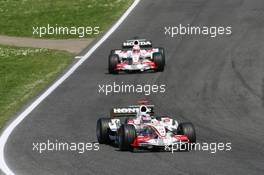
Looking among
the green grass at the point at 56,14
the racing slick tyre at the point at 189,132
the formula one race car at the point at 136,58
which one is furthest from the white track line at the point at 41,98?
the racing slick tyre at the point at 189,132

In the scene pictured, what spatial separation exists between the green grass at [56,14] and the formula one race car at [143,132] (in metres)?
21.2

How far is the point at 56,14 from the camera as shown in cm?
4666

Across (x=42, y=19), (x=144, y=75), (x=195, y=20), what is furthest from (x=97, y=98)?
(x=42, y=19)

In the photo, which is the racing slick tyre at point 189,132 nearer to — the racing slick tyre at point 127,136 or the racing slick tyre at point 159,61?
the racing slick tyre at point 127,136

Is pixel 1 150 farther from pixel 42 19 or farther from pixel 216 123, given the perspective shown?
pixel 42 19

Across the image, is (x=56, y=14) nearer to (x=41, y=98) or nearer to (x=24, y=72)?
(x=24, y=72)

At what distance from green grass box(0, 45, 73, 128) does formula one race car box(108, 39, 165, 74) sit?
2199mm

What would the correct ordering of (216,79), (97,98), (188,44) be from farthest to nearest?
(188,44) → (216,79) → (97,98)

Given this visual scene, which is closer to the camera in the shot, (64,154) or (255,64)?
(64,154)

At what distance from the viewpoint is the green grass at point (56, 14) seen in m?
44.1

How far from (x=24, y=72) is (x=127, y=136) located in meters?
15.1

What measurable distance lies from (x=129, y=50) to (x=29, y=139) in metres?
11.6

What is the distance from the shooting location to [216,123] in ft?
74.6

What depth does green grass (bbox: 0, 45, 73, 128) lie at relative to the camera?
Answer: 91.6ft
